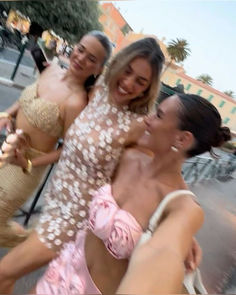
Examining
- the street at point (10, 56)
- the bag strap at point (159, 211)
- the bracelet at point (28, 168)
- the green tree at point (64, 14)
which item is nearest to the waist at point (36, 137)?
the bracelet at point (28, 168)

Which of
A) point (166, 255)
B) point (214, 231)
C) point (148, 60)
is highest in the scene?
point (148, 60)

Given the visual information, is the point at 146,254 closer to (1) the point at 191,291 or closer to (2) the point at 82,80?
(1) the point at 191,291

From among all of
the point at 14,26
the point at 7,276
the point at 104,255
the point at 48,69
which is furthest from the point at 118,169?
the point at 14,26

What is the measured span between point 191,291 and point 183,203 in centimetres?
23

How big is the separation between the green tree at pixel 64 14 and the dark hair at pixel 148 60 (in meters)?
5.80

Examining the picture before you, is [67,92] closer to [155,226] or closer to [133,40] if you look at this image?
[133,40]

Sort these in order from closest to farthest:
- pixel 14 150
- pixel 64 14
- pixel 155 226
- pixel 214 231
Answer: pixel 155 226 → pixel 14 150 → pixel 214 231 → pixel 64 14

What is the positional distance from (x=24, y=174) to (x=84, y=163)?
414 mm

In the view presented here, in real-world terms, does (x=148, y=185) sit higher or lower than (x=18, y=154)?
higher

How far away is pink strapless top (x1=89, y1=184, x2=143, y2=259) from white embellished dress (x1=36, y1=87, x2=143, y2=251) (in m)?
0.27

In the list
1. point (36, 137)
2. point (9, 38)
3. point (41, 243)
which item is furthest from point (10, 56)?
point (41, 243)

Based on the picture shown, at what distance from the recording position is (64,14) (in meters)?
7.18

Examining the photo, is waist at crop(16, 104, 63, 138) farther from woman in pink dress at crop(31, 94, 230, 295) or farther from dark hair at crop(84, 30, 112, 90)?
woman in pink dress at crop(31, 94, 230, 295)

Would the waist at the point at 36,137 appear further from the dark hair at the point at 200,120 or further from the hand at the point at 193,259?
the hand at the point at 193,259
